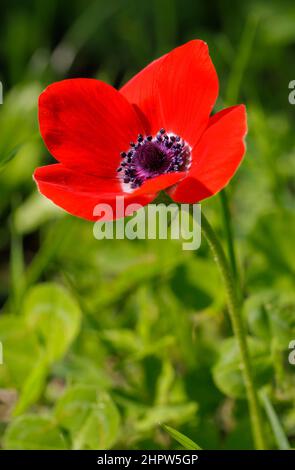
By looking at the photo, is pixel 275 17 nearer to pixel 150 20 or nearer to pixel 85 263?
pixel 150 20

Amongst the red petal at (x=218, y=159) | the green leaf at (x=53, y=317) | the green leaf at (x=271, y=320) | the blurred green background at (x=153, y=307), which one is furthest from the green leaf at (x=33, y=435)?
the red petal at (x=218, y=159)

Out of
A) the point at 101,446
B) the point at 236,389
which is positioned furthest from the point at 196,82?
the point at 101,446

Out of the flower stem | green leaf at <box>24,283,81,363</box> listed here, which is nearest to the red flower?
the flower stem

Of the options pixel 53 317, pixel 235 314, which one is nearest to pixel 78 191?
pixel 235 314

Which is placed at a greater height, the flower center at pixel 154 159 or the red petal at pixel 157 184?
the flower center at pixel 154 159

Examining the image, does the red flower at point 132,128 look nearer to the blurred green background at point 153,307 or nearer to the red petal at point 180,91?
the red petal at point 180,91
